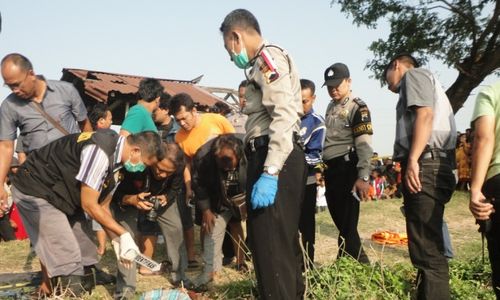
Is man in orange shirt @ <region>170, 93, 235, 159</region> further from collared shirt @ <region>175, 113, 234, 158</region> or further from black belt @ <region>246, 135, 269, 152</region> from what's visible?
black belt @ <region>246, 135, 269, 152</region>

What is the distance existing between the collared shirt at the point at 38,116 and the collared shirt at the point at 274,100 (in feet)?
7.64

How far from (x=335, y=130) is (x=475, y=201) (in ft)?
6.18

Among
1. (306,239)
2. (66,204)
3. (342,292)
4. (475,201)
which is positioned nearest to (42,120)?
(66,204)

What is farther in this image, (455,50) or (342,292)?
Answer: (455,50)

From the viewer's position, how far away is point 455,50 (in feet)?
42.2

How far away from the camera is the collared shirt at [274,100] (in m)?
2.54

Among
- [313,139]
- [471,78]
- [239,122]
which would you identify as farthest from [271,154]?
[471,78]

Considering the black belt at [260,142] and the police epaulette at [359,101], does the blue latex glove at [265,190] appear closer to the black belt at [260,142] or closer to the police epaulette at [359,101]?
the black belt at [260,142]

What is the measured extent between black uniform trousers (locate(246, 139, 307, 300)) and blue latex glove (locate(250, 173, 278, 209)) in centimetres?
9

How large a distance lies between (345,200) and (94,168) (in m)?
2.16

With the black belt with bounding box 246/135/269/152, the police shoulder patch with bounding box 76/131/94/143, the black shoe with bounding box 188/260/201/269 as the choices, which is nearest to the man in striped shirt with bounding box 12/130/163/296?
the police shoulder patch with bounding box 76/131/94/143

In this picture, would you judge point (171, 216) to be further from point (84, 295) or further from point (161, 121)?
point (161, 121)

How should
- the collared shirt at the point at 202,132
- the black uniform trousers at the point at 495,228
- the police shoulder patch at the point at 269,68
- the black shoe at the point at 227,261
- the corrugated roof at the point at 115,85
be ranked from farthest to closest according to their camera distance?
the corrugated roof at the point at 115,85 < the black shoe at the point at 227,261 < the collared shirt at the point at 202,132 < the police shoulder patch at the point at 269,68 < the black uniform trousers at the point at 495,228

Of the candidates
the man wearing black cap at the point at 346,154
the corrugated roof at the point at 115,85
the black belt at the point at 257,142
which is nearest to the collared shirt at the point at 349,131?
the man wearing black cap at the point at 346,154
